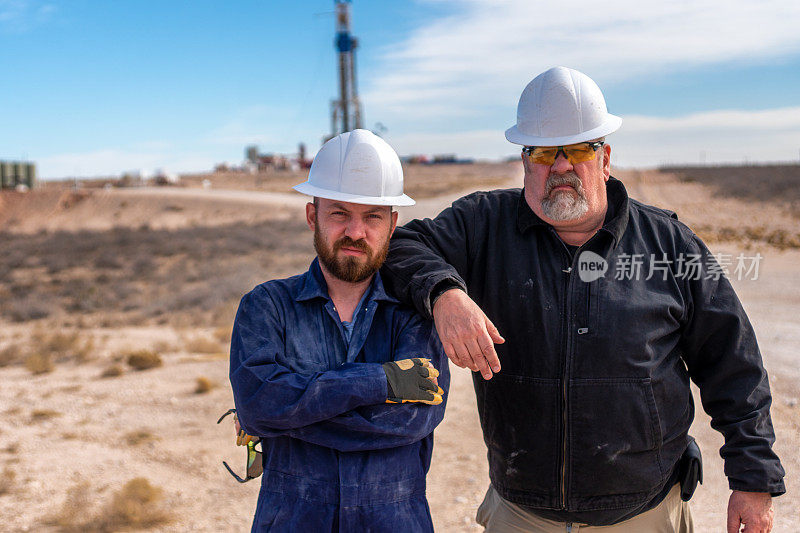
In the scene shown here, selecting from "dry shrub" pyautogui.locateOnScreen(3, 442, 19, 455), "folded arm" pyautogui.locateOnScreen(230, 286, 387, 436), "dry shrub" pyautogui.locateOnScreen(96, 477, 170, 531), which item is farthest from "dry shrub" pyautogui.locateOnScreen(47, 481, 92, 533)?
"folded arm" pyautogui.locateOnScreen(230, 286, 387, 436)

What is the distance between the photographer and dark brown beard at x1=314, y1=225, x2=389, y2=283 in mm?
2424

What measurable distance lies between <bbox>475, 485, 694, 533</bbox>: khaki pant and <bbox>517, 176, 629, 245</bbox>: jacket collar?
1165 millimetres

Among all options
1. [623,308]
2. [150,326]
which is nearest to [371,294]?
[623,308]

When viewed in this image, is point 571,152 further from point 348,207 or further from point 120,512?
point 120,512

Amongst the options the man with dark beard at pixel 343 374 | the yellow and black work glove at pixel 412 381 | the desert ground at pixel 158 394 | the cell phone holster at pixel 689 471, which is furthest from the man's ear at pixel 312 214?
the desert ground at pixel 158 394

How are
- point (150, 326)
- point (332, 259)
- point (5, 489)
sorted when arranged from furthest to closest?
point (150, 326) < point (5, 489) < point (332, 259)

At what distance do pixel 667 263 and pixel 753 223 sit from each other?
29.2 metres

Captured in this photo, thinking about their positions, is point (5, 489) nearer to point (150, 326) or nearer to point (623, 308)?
point (623, 308)

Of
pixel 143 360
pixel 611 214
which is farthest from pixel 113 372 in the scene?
pixel 611 214

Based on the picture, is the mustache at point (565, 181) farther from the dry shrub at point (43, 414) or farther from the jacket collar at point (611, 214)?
the dry shrub at point (43, 414)

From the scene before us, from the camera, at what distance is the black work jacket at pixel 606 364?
8.41 ft

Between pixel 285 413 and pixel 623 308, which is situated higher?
pixel 623 308

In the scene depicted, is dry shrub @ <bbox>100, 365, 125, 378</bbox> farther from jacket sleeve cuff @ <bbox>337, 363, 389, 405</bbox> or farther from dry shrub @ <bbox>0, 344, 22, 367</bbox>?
jacket sleeve cuff @ <bbox>337, 363, 389, 405</bbox>

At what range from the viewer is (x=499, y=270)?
9.05 feet
